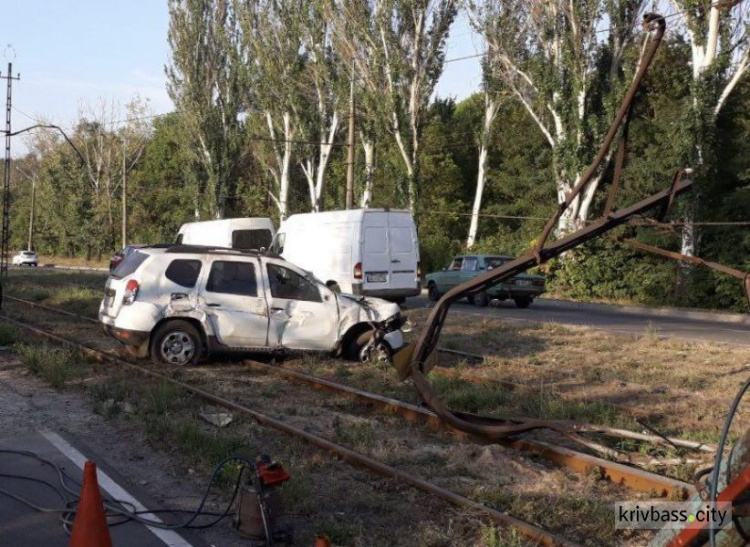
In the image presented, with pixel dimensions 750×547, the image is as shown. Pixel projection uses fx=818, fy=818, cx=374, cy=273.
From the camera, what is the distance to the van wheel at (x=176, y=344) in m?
11.5

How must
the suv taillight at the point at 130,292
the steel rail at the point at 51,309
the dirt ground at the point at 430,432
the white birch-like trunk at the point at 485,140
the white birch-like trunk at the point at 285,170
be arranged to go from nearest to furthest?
the dirt ground at the point at 430,432 → the suv taillight at the point at 130,292 → the steel rail at the point at 51,309 → the white birch-like trunk at the point at 485,140 → the white birch-like trunk at the point at 285,170

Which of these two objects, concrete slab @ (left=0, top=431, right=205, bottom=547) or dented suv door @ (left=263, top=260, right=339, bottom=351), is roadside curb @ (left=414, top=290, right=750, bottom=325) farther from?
concrete slab @ (left=0, top=431, right=205, bottom=547)

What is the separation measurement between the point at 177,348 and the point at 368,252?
9.16 metres

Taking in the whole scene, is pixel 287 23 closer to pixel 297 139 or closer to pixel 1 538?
pixel 297 139

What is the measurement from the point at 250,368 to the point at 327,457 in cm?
511

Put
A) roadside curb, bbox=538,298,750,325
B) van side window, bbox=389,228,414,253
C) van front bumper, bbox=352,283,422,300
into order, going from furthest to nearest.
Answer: roadside curb, bbox=538,298,750,325
van side window, bbox=389,228,414,253
van front bumper, bbox=352,283,422,300

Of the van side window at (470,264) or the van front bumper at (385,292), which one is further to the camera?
the van side window at (470,264)

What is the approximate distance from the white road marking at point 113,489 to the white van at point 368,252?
12733 mm

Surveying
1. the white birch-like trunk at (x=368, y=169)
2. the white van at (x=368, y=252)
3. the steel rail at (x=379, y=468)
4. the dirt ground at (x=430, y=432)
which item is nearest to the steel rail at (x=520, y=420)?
the dirt ground at (x=430, y=432)

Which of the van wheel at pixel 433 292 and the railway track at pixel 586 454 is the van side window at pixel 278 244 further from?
the railway track at pixel 586 454

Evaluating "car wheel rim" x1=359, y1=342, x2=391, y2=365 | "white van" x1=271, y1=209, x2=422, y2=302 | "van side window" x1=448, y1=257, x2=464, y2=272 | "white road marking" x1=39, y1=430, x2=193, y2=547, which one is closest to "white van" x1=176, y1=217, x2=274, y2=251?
"white van" x1=271, y1=209, x2=422, y2=302

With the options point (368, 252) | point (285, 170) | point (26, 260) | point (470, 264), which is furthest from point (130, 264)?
point (26, 260)

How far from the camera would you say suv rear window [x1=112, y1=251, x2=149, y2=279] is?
38.7 feet

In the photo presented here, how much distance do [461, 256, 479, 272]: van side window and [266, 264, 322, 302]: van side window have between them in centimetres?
1485
